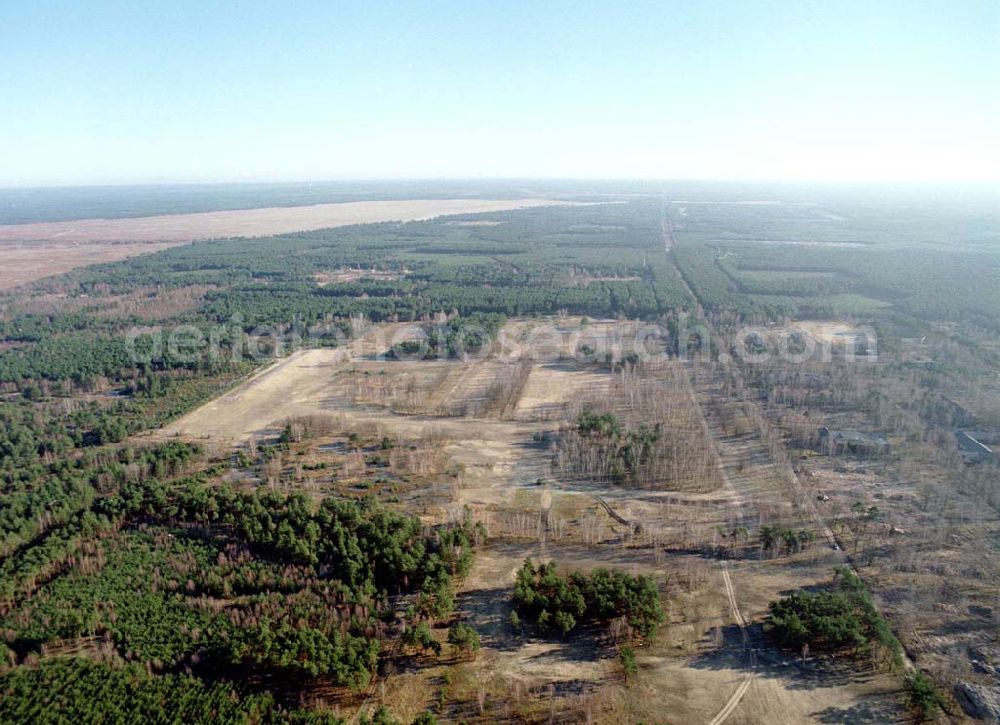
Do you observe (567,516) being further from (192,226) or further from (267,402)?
(192,226)

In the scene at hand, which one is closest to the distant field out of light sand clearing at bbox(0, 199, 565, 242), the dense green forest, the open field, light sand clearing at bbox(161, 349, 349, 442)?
light sand clearing at bbox(0, 199, 565, 242)

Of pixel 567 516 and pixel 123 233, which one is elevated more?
pixel 123 233

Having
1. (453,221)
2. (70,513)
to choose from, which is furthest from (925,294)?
(453,221)

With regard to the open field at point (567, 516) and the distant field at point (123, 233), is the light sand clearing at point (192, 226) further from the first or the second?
the open field at point (567, 516)

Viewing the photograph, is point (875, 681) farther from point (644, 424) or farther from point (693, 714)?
point (644, 424)

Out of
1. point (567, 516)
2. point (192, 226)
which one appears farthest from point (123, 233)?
point (567, 516)

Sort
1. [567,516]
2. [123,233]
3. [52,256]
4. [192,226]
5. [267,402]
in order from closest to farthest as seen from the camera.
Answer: [567,516] → [267,402] → [52,256] → [123,233] → [192,226]

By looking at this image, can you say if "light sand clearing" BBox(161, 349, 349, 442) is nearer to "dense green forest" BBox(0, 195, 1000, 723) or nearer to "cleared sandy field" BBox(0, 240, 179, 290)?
"dense green forest" BBox(0, 195, 1000, 723)

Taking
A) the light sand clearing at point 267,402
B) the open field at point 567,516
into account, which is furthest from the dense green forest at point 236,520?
the light sand clearing at point 267,402
